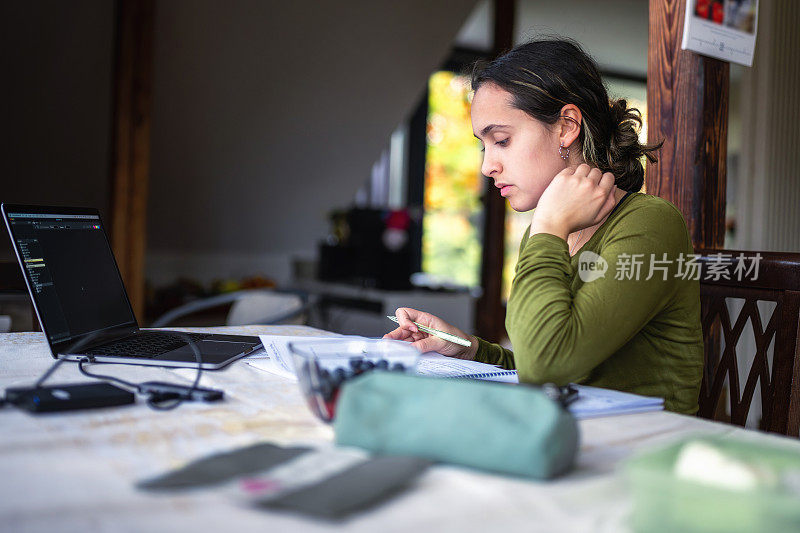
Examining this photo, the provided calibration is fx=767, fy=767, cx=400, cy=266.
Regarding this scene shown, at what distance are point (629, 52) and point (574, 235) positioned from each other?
5633mm

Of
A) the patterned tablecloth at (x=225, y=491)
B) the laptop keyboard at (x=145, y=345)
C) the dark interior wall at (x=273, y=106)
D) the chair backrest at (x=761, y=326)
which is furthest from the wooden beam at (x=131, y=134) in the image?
the patterned tablecloth at (x=225, y=491)

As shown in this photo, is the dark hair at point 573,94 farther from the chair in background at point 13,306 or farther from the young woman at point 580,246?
the chair in background at point 13,306

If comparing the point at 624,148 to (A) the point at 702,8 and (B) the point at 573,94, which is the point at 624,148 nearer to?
(B) the point at 573,94

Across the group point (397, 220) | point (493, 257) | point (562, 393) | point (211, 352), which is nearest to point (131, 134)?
point (397, 220)

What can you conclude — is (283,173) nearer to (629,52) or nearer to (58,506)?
(629,52)

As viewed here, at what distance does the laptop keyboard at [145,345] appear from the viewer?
51.0 inches

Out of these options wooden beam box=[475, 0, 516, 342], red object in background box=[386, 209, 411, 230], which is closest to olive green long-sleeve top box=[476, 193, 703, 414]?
red object in background box=[386, 209, 411, 230]

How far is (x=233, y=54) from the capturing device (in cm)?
427

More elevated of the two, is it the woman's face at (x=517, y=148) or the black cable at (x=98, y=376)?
the woman's face at (x=517, y=148)

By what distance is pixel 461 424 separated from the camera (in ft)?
2.28

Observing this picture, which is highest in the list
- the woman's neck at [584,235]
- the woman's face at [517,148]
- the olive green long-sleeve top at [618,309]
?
the woman's face at [517,148]

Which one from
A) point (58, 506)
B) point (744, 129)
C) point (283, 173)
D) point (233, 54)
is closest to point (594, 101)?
point (58, 506)

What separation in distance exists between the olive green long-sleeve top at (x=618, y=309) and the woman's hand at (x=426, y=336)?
0.24 metres

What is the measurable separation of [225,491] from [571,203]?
819 millimetres
